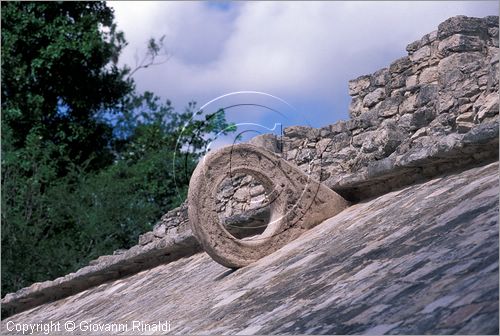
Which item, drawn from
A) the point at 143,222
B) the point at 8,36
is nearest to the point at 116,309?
the point at 143,222

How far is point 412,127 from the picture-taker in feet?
20.9

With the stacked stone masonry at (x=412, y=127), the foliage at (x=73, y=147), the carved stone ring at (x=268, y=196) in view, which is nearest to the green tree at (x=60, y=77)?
the foliage at (x=73, y=147)

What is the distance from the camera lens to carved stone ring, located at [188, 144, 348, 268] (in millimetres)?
6332

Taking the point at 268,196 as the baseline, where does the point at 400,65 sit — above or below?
above

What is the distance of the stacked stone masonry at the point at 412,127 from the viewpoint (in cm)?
A: 559

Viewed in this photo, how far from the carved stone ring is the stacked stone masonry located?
188 millimetres

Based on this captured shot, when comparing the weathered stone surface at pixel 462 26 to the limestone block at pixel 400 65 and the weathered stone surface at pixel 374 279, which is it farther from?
the weathered stone surface at pixel 374 279

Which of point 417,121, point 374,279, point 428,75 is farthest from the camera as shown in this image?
point 428,75

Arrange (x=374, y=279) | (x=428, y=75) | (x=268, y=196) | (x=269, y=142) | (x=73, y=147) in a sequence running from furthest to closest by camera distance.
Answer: (x=73, y=147) < (x=269, y=142) < (x=268, y=196) < (x=428, y=75) < (x=374, y=279)

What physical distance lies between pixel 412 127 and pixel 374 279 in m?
2.04

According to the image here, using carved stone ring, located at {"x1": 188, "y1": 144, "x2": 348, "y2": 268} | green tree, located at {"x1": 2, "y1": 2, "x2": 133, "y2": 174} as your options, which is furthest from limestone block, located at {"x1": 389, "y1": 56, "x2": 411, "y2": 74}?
green tree, located at {"x1": 2, "y1": 2, "x2": 133, "y2": 174}

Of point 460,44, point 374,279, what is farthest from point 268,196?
point 374,279

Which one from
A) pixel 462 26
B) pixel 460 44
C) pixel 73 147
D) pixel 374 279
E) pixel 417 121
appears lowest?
pixel 374 279

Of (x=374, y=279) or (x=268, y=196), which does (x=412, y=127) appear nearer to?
(x=268, y=196)
